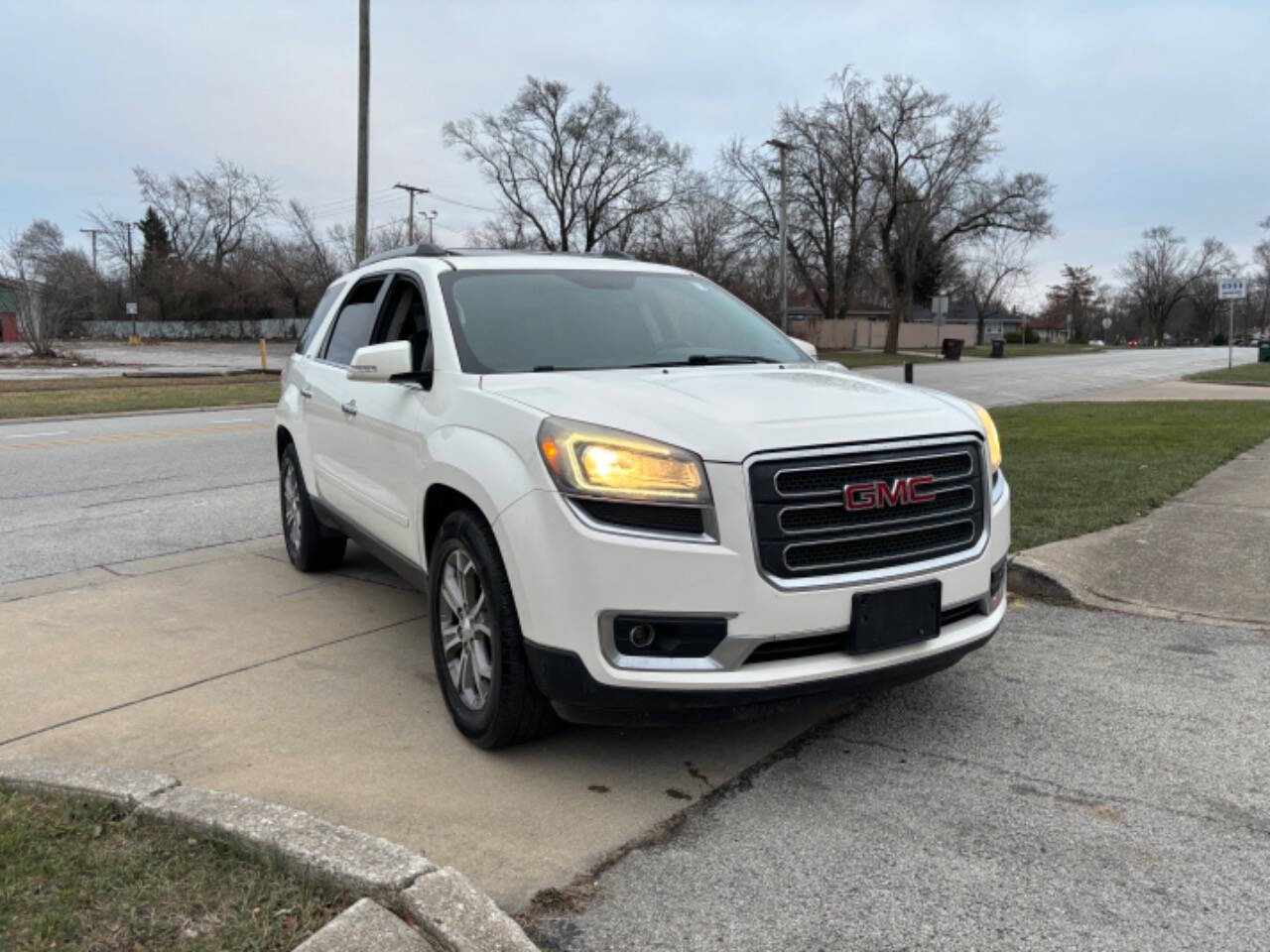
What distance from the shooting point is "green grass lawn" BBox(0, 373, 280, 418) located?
1873 centimetres

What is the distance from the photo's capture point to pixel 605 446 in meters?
3.14

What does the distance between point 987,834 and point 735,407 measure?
5.12 ft

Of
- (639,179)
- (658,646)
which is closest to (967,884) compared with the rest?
(658,646)

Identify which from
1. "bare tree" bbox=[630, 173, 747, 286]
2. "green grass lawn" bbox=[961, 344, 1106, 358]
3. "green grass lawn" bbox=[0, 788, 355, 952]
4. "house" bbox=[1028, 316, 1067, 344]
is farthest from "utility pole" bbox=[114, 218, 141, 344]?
"house" bbox=[1028, 316, 1067, 344]

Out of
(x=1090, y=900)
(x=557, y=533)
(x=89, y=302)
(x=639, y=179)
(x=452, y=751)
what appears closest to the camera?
(x=1090, y=900)

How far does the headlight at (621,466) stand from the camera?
3.07 m

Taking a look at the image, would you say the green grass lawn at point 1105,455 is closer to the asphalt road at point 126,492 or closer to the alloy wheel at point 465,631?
the alloy wheel at point 465,631

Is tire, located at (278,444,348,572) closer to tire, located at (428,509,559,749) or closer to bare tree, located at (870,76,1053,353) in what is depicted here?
tire, located at (428,509,559,749)

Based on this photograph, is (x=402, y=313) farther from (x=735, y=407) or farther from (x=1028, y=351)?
(x=1028, y=351)

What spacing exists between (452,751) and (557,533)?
1102 millimetres

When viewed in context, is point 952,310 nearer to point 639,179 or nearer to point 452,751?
point 639,179

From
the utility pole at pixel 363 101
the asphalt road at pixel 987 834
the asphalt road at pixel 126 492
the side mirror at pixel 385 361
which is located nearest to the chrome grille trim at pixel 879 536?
the asphalt road at pixel 987 834

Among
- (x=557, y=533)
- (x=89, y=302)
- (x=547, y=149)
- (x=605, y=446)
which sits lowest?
(x=557, y=533)

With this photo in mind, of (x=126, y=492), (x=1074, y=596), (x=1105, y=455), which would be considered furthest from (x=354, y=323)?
(x=1105, y=455)
